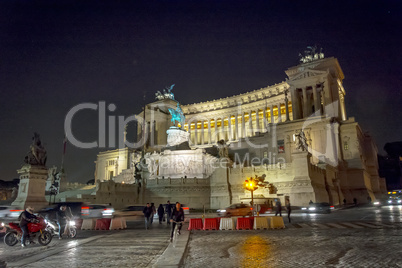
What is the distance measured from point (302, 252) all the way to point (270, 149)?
2098 inches

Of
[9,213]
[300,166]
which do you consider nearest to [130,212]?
[9,213]

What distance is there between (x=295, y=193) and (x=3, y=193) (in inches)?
2411

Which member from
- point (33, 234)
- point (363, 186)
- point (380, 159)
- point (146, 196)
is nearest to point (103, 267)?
point (33, 234)

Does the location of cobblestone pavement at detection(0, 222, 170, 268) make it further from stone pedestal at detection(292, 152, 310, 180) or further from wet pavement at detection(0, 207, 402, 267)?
stone pedestal at detection(292, 152, 310, 180)

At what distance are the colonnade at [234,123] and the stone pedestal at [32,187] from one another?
6195 cm

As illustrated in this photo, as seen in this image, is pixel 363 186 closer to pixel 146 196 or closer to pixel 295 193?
pixel 295 193

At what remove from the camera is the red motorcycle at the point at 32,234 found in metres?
13.2

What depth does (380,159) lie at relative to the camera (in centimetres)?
10375

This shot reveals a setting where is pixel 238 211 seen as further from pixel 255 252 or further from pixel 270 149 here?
pixel 270 149

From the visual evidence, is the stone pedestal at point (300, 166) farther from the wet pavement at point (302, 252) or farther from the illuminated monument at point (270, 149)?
the wet pavement at point (302, 252)

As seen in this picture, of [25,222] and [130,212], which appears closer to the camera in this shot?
[25,222]

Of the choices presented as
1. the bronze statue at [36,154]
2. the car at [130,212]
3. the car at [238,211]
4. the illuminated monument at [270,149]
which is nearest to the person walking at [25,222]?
the car at [130,212]

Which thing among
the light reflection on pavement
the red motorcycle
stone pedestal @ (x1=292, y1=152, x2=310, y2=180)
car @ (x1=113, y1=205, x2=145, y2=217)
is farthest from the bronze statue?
stone pedestal @ (x1=292, y1=152, x2=310, y2=180)

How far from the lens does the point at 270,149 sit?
203 feet
